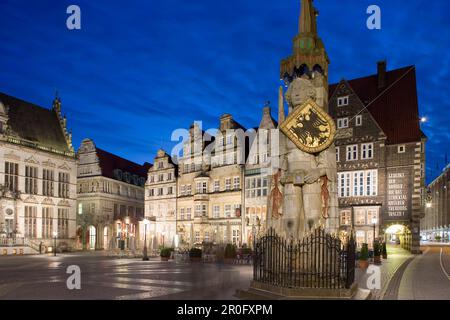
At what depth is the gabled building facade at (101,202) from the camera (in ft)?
195

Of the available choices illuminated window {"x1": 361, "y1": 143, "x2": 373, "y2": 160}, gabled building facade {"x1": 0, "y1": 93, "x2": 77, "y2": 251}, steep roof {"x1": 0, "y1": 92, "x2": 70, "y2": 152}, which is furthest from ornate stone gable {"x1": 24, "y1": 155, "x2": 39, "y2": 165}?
illuminated window {"x1": 361, "y1": 143, "x2": 373, "y2": 160}

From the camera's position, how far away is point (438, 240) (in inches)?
3939

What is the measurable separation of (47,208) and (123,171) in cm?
1555

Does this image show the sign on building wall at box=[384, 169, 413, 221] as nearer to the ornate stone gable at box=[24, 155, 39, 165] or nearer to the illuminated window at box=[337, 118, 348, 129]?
the illuminated window at box=[337, 118, 348, 129]

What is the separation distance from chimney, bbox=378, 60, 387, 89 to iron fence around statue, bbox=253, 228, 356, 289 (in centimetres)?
3647

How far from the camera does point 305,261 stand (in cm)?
1295

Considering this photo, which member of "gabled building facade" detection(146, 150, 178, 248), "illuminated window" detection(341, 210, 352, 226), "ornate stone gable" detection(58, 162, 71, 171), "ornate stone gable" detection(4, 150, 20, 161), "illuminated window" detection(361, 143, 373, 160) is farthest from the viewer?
"ornate stone gable" detection(58, 162, 71, 171)

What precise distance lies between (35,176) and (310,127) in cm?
4392

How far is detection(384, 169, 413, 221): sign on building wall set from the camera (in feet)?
134

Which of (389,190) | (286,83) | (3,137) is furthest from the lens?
(3,137)

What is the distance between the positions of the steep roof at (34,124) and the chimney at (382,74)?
3667cm

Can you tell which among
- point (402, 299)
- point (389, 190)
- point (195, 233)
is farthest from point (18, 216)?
point (402, 299)

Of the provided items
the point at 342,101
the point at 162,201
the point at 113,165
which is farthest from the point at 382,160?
the point at 113,165
